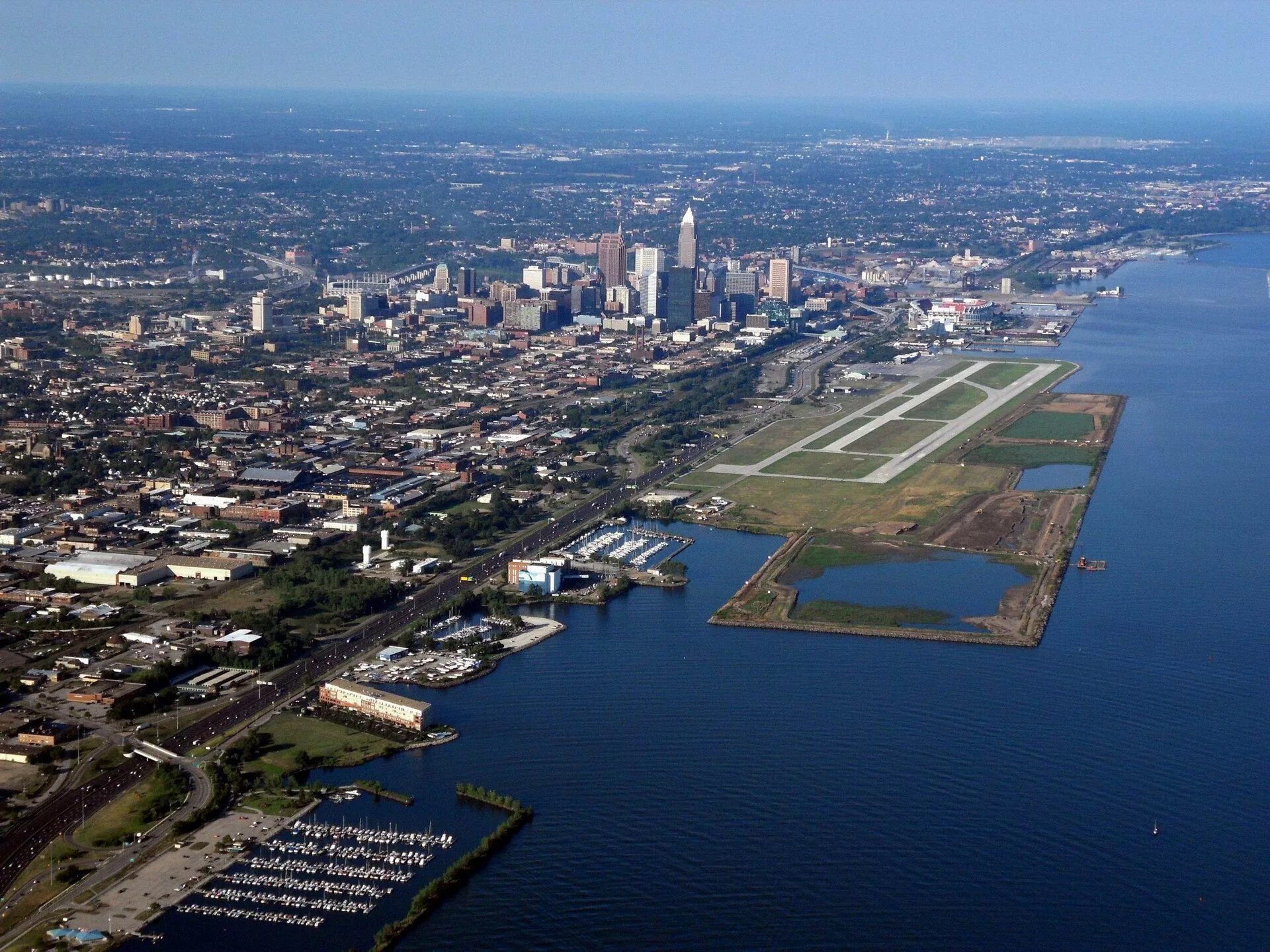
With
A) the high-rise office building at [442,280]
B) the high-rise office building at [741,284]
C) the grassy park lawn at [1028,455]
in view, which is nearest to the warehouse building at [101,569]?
the grassy park lawn at [1028,455]

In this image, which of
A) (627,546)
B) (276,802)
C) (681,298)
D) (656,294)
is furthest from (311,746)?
(656,294)

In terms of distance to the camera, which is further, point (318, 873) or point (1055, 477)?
point (1055, 477)

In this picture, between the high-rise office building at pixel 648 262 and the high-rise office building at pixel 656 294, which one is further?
the high-rise office building at pixel 648 262

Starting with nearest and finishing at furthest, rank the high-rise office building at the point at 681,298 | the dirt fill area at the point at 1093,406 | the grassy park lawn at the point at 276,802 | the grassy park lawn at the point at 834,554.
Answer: the grassy park lawn at the point at 276,802 → the grassy park lawn at the point at 834,554 → the dirt fill area at the point at 1093,406 → the high-rise office building at the point at 681,298

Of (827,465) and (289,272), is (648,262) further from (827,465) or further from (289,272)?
(827,465)

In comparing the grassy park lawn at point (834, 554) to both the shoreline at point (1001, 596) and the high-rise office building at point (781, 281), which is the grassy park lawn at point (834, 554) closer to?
the shoreline at point (1001, 596)

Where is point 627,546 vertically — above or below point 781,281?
below
